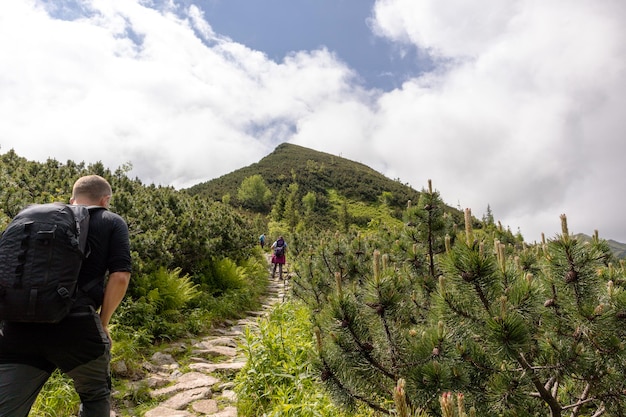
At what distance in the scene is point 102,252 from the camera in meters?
2.69

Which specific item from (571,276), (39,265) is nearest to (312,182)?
(571,276)

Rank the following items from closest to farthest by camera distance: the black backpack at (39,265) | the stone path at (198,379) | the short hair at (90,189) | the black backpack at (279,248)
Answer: the black backpack at (39,265) < the short hair at (90,189) < the stone path at (198,379) < the black backpack at (279,248)

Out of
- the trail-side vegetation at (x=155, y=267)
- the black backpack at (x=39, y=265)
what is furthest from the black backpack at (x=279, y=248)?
the black backpack at (x=39, y=265)

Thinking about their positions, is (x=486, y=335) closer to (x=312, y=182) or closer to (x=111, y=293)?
(x=111, y=293)

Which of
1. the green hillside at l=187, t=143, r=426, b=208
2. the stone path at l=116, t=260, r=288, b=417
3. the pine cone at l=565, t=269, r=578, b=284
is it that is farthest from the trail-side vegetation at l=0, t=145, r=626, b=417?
the green hillside at l=187, t=143, r=426, b=208

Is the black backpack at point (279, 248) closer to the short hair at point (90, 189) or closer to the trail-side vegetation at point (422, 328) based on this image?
the trail-side vegetation at point (422, 328)

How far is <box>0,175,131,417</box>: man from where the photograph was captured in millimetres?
2277

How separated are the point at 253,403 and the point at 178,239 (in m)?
5.48

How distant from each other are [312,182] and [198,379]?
8197 cm

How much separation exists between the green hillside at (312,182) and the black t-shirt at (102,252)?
66.8 m

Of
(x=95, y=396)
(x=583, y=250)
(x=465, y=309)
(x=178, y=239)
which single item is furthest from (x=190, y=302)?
(x=583, y=250)

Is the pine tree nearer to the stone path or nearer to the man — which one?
the man

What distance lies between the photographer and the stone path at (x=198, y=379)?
4.36 m

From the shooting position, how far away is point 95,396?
263 centimetres
